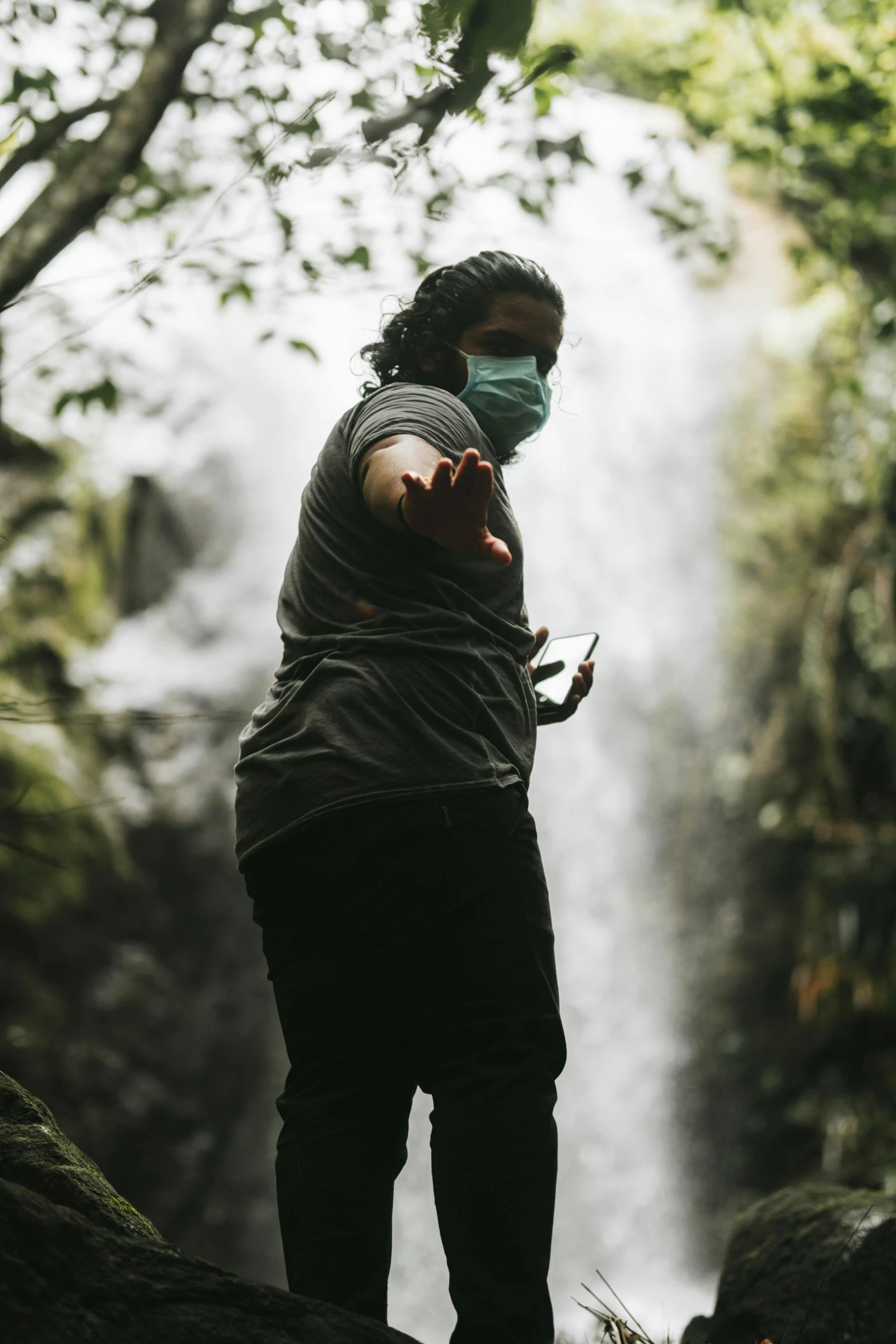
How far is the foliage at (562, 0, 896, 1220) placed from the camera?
637cm

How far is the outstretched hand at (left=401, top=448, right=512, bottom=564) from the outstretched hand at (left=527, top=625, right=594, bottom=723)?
1.96 ft

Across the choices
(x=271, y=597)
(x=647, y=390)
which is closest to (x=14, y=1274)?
(x=271, y=597)

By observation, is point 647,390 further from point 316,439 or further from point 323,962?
point 323,962

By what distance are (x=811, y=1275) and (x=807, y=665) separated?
548cm

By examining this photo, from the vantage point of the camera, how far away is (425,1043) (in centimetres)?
150

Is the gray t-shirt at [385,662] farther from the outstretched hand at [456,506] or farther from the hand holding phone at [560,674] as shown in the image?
the hand holding phone at [560,674]

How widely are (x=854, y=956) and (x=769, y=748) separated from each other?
1773 millimetres

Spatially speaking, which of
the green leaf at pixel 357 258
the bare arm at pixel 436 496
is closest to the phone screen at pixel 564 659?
the bare arm at pixel 436 496

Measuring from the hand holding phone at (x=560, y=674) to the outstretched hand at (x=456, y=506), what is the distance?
2.18ft

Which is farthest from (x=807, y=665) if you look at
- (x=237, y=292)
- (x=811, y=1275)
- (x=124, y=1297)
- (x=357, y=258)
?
(x=124, y=1297)

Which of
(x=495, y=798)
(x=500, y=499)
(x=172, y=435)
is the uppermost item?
(x=172, y=435)

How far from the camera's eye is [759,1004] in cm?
764

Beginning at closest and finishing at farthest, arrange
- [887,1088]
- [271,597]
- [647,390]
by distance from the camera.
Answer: [887,1088], [271,597], [647,390]

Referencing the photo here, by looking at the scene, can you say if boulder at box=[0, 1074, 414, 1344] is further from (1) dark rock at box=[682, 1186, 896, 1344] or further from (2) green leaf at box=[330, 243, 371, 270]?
(2) green leaf at box=[330, 243, 371, 270]
